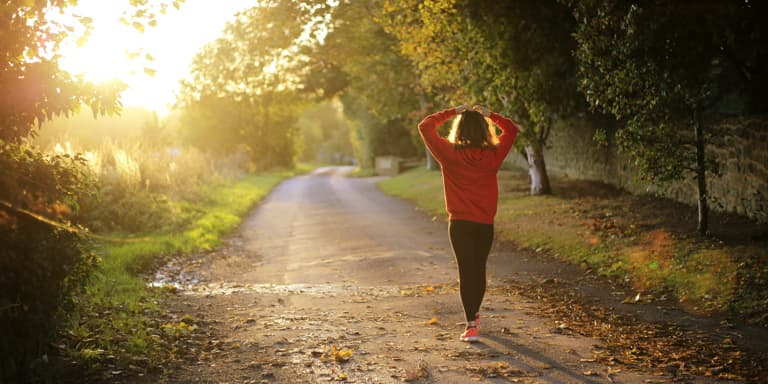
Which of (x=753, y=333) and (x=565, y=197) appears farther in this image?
(x=565, y=197)

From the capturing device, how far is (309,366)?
5.93 meters

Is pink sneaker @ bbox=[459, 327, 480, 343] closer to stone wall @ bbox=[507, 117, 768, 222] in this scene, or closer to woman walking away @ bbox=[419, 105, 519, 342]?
woman walking away @ bbox=[419, 105, 519, 342]

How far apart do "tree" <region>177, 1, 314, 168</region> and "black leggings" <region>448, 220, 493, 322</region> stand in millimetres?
28413

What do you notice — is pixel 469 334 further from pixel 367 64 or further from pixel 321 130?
pixel 321 130

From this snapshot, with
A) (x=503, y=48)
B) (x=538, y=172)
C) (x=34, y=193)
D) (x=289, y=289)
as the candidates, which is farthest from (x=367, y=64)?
(x=34, y=193)

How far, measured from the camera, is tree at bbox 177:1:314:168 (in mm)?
39594

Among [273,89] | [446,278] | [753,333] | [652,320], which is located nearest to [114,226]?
[446,278]

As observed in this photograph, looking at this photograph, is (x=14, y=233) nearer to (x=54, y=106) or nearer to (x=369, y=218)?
(x=54, y=106)

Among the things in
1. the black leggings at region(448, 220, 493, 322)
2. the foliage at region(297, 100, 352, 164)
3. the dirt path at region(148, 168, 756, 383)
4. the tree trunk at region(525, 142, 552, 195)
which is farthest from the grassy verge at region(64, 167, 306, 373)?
the foliage at region(297, 100, 352, 164)

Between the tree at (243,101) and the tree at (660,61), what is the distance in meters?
24.3

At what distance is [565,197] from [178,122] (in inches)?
1624

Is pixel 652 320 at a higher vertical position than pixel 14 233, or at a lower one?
lower

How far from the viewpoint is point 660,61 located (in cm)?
1105

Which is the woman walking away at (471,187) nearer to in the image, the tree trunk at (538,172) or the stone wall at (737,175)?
the stone wall at (737,175)
